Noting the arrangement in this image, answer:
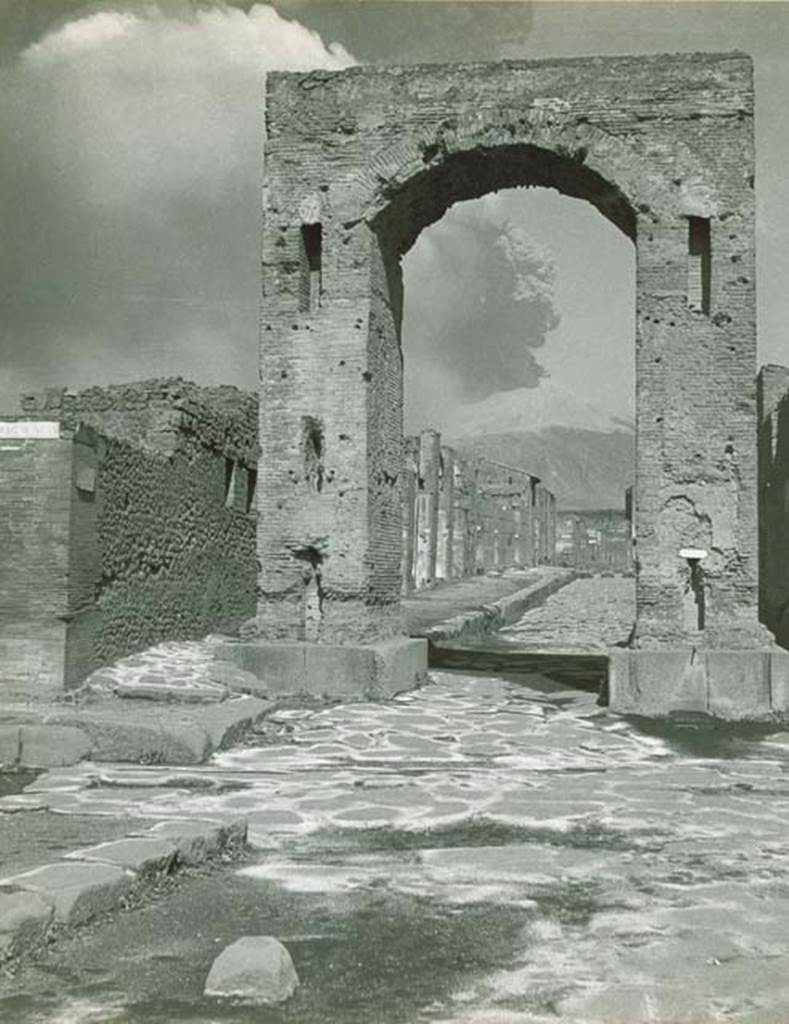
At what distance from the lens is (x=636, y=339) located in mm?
11859

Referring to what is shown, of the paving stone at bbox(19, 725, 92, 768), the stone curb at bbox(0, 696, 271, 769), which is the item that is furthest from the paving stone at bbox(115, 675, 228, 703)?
the paving stone at bbox(19, 725, 92, 768)

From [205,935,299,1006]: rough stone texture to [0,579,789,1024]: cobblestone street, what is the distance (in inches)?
2.6

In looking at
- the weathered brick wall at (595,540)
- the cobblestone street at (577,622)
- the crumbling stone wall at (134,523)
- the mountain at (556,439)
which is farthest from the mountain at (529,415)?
the crumbling stone wall at (134,523)

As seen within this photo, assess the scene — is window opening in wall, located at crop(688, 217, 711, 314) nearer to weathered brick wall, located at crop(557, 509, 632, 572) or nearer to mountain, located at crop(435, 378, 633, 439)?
weathered brick wall, located at crop(557, 509, 632, 572)

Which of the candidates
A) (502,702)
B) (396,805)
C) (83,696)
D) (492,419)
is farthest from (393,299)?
(492,419)

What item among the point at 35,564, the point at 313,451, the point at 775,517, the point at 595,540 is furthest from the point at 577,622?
the point at 595,540

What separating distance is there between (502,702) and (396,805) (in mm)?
4824

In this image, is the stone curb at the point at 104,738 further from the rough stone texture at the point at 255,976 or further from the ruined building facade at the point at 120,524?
the rough stone texture at the point at 255,976

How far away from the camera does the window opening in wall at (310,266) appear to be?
12680mm

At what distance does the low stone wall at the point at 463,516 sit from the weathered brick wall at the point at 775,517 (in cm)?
633

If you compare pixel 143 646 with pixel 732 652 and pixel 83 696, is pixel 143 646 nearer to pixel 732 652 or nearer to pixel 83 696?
pixel 83 696

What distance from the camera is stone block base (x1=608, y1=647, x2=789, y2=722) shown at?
440 inches

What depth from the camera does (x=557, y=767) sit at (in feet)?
29.0

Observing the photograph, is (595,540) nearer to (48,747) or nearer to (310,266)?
(310,266)
